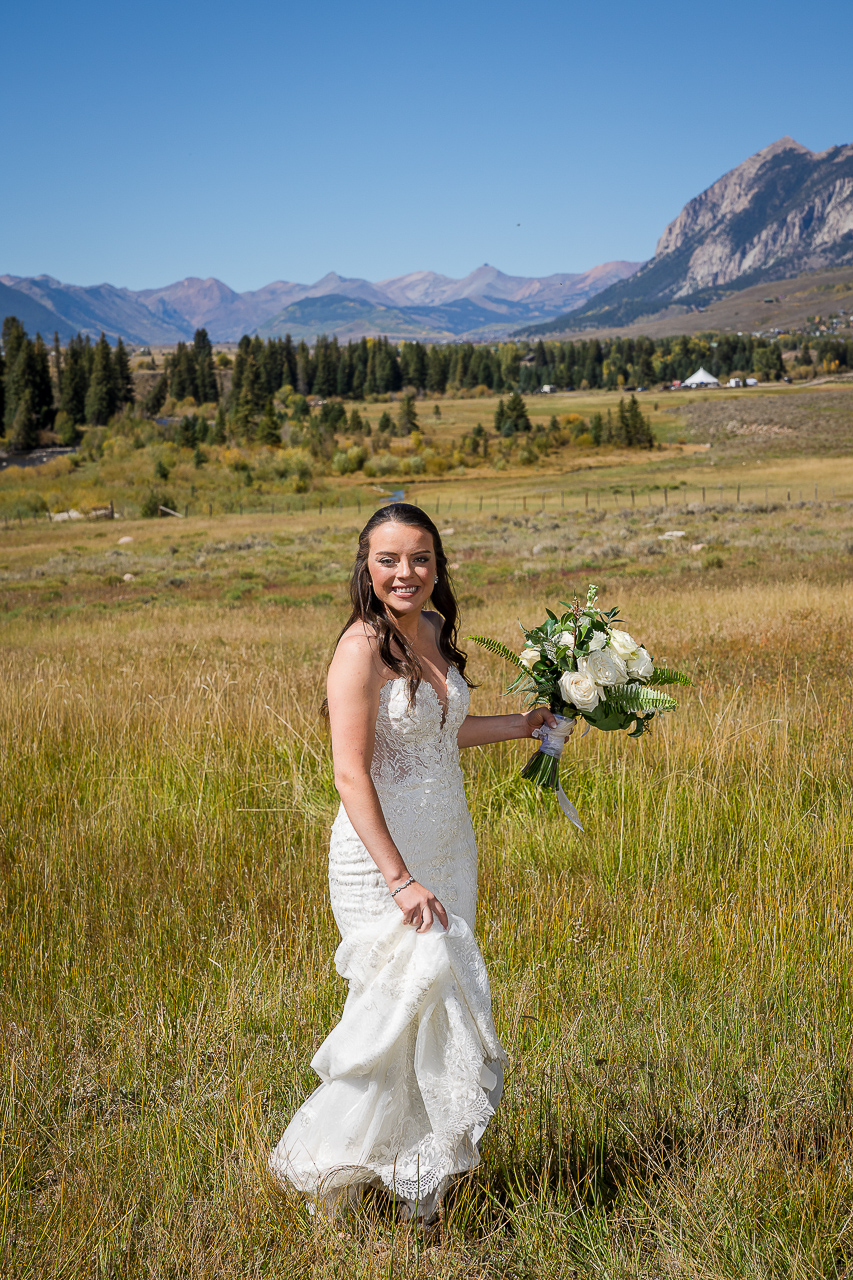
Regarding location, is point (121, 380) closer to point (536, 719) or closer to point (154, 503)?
point (154, 503)

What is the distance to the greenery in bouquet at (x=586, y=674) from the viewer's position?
2.82 meters

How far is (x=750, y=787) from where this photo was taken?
17.3 ft

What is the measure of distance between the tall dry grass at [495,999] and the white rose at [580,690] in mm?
980

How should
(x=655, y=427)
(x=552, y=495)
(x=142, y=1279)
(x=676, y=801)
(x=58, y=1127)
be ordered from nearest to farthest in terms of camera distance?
(x=142, y=1279), (x=58, y=1127), (x=676, y=801), (x=552, y=495), (x=655, y=427)

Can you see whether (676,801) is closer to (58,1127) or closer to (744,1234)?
(744,1234)

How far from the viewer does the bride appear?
2234mm

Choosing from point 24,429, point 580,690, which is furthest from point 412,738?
point 24,429

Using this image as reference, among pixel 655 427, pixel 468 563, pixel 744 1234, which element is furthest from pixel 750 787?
pixel 655 427

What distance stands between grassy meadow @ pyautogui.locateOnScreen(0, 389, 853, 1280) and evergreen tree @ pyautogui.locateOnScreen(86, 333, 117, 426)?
9720 cm

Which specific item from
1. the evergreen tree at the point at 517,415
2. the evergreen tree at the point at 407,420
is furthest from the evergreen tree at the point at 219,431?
the evergreen tree at the point at 517,415

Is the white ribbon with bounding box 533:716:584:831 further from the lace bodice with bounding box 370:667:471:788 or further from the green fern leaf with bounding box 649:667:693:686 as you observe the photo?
the lace bodice with bounding box 370:667:471:788

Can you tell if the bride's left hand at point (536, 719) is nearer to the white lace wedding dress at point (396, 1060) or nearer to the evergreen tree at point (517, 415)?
the white lace wedding dress at point (396, 1060)

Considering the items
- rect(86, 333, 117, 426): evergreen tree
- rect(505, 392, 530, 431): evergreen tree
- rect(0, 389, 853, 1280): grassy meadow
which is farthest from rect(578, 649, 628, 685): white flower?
rect(86, 333, 117, 426): evergreen tree

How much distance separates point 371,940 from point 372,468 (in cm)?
7648
